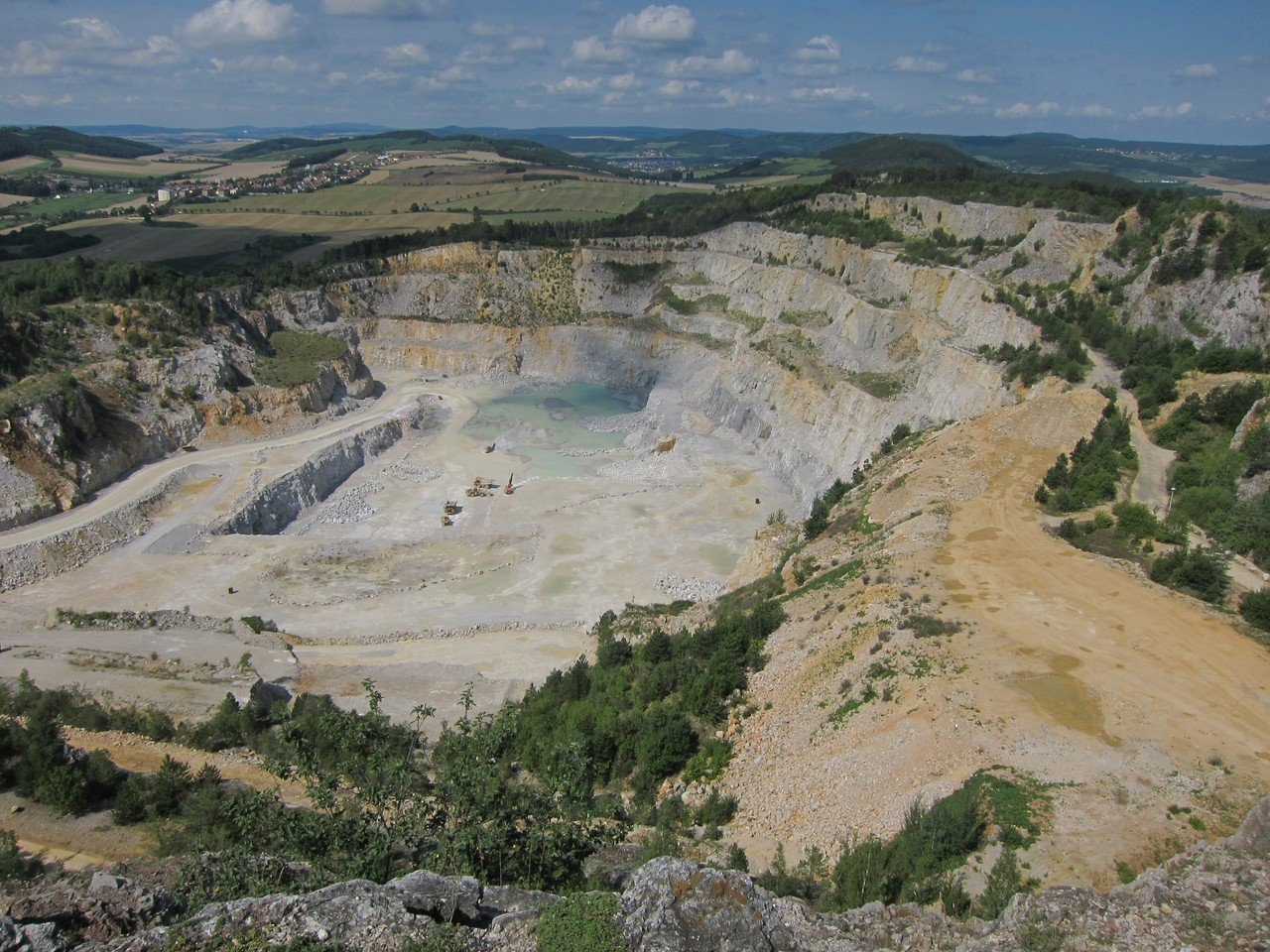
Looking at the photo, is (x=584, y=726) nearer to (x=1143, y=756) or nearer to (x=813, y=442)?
(x=1143, y=756)

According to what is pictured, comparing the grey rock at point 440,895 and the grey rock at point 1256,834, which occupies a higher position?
the grey rock at point 1256,834

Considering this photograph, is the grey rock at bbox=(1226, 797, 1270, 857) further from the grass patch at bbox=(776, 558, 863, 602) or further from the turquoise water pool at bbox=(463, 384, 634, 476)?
the turquoise water pool at bbox=(463, 384, 634, 476)

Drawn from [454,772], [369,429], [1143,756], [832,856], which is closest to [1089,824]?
[1143,756]

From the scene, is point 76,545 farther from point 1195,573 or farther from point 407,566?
point 1195,573

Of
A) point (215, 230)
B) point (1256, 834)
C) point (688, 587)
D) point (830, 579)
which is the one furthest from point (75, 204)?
point (1256, 834)

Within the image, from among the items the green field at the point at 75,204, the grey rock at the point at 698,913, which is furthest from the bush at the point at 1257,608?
the green field at the point at 75,204

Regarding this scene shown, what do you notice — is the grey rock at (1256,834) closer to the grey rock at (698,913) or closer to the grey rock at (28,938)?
the grey rock at (698,913)
